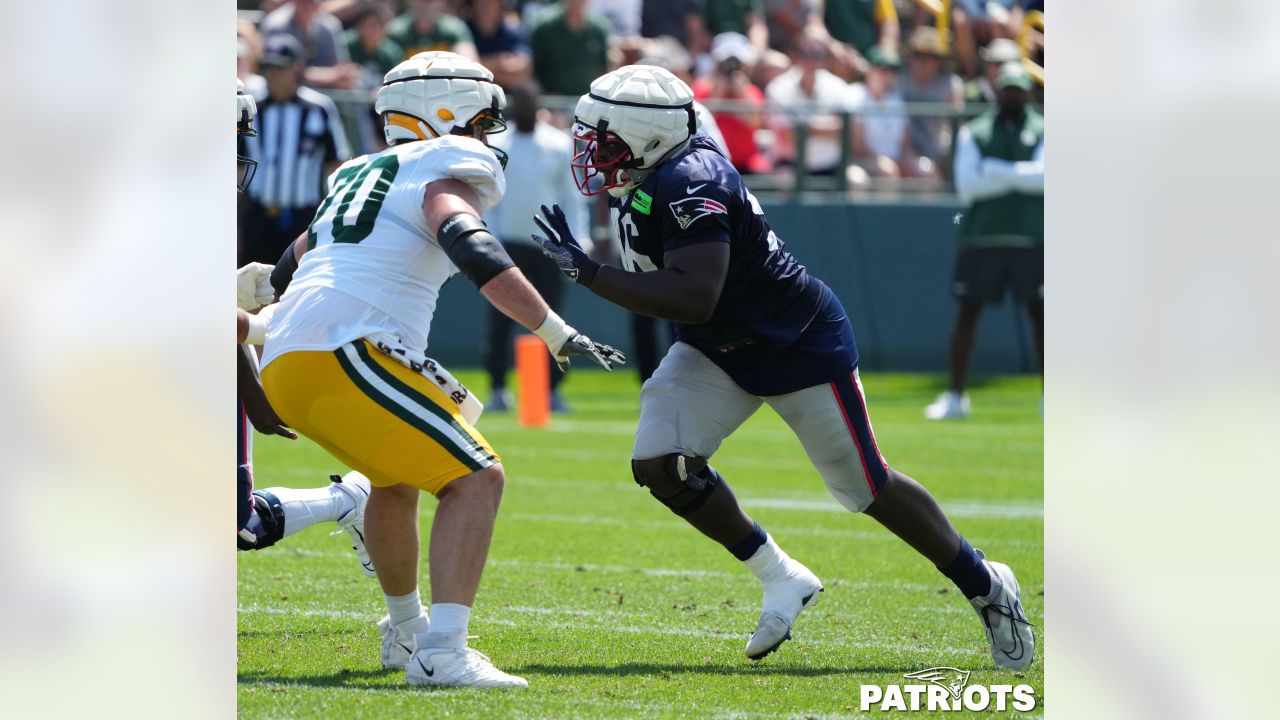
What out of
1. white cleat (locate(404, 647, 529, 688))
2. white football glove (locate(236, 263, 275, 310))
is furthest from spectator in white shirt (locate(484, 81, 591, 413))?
white cleat (locate(404, 647, 529, 688))

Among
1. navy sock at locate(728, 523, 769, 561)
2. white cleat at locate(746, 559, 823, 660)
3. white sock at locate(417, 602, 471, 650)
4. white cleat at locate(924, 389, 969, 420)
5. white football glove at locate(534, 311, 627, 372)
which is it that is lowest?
white cleat at locate(924, 389, 969, 420)

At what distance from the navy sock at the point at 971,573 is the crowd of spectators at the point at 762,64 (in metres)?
8.64

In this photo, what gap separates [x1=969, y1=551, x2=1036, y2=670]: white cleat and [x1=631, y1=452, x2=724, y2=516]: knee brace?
2.42 ft

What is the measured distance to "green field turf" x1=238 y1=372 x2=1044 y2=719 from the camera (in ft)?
13.0

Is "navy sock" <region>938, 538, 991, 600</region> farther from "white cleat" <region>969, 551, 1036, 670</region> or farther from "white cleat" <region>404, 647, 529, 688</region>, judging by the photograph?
"white cleat" <region>404, 647, 529, 688</region>

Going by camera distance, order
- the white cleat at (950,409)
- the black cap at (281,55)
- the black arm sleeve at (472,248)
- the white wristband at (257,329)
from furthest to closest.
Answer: the white cleat at (950,409), the black cap at (281,55), the white wristband at (257,329), the black arm sleeve at (472,248)

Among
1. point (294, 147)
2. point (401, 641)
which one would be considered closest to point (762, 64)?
point (294, 147)

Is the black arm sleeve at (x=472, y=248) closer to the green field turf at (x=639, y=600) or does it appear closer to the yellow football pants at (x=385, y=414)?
the yellow football pants at (x=385, y=414)

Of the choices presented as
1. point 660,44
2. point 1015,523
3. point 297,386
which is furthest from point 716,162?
point 660,44

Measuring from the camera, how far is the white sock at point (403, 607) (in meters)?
4.35

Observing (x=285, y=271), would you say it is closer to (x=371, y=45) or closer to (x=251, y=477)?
(x=251, y=477)

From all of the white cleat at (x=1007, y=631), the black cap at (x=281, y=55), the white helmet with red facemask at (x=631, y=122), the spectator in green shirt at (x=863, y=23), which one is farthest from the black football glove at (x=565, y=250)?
the spectator in green shirt at (x=863, y=23)
